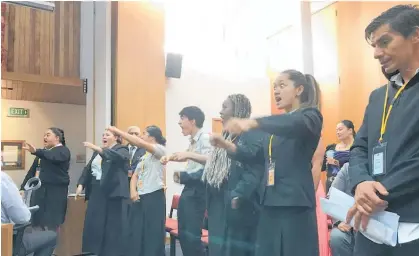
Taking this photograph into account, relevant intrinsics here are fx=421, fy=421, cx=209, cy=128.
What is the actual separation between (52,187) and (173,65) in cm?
178

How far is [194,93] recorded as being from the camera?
460cm

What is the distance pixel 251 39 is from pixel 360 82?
1228 millimetres

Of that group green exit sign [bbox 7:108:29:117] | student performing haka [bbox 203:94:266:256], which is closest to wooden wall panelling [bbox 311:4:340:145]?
student performing haka [bbox 203:94:266:256]

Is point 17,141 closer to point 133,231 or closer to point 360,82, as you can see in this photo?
point 133,231

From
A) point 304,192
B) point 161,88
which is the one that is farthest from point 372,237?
point 161,88

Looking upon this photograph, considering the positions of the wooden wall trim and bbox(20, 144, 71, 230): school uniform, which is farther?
the wooden wall trim

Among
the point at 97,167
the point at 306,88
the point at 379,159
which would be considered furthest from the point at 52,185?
the point at 379,159

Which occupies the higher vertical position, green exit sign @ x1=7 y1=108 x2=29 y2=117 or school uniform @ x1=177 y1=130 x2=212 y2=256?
green exit sign @ x1=7 y1=108 x2=29 y2=117

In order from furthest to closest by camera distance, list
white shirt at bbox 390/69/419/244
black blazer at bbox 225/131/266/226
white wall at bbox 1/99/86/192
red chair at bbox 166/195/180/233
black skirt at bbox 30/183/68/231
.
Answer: white wall at bbox 1/99/86/192
black skirt at bbox 30/183/68/231
red chair at bbox 166/195/180/233
black blazer at bbox 225/131/266/226
white shirt at bbox 390/69/419/244

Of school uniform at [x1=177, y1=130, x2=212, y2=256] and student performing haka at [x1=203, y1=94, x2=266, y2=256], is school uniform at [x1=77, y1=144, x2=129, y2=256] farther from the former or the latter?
student performing haka at [x1=203, y1=94, x2=266, y2=256]

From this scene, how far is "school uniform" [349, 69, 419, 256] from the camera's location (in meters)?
0.94

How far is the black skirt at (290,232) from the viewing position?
1.56m

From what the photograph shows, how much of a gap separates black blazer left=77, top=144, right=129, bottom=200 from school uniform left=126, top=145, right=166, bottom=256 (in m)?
0.25

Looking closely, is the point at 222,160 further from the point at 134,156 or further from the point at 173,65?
the point at 173,65
